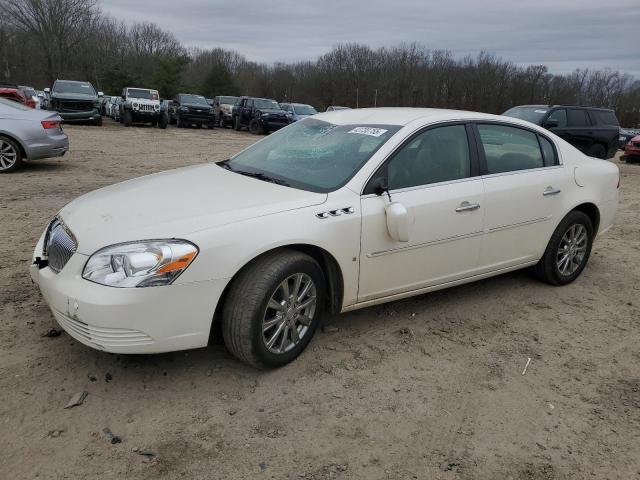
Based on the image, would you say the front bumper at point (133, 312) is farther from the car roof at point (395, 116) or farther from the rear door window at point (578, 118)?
the rear door window at point (578, 118)

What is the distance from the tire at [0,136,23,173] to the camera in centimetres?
911

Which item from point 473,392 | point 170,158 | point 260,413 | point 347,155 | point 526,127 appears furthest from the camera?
point 170,158

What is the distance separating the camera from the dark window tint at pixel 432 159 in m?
3.68

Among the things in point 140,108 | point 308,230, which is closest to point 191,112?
point 140,108

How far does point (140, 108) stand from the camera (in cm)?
2525

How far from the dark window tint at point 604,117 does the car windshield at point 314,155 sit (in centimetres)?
1276

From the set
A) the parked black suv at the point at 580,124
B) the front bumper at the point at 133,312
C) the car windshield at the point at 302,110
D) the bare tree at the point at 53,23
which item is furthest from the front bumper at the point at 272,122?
the bare tree at the point at 53,23

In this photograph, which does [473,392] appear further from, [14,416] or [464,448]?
[14,416]

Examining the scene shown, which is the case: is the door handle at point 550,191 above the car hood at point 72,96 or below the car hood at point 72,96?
below

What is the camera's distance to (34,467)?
237 centimetres

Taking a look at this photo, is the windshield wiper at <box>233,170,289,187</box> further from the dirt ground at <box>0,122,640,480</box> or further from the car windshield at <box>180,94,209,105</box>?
the car windshield at <box>180,94,209,105</box>

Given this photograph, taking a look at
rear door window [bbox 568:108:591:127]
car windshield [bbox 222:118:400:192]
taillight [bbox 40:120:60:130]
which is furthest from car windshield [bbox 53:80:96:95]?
car windshield [bbox 222:118:400:192]

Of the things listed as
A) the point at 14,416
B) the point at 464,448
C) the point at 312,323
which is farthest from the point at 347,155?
the point at 14,416

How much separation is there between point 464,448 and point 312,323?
1178 mm
